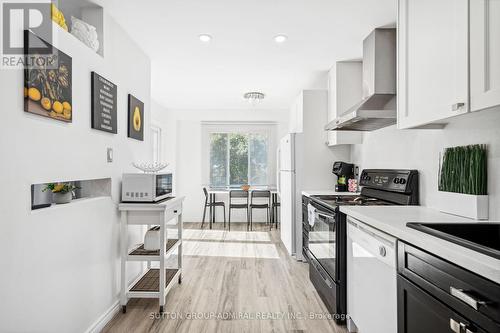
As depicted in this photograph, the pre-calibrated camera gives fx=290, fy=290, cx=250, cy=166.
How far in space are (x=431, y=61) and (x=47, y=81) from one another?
Answer: 2.07 m

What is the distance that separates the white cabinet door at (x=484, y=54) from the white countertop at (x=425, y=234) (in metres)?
0.59

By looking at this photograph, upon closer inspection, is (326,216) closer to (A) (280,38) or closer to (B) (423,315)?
(B) (423,315)

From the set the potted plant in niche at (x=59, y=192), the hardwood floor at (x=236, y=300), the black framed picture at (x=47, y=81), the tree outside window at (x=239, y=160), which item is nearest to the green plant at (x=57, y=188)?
the potted plant in niche at (x=59, y=192)

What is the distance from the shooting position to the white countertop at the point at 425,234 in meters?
0.89

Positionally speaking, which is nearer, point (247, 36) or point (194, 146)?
point (247, 36)

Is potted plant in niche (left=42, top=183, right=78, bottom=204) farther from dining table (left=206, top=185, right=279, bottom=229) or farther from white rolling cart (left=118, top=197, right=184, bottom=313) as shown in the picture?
dining table (left=206, top=185, right=279, bottom=229)

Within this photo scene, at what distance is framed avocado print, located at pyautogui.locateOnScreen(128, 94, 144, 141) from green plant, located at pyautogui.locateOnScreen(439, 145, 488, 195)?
257cm

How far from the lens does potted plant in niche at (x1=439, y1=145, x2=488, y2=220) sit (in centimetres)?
159

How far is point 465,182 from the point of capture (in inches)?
67.0

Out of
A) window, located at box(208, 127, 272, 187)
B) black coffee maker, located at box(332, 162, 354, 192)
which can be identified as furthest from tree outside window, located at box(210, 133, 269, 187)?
black coffee maker, located at box(332, 162, 354, 192)

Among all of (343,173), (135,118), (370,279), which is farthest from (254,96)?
(370,279)

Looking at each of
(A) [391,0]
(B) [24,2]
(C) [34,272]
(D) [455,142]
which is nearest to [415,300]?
(D) [455,142]

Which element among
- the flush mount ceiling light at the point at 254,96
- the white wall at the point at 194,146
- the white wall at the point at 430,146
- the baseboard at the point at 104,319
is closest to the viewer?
the white wall at the point at 430,146

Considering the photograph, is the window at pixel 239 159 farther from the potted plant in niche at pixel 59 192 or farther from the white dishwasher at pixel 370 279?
the potted plant in niche at pixel 59 192
